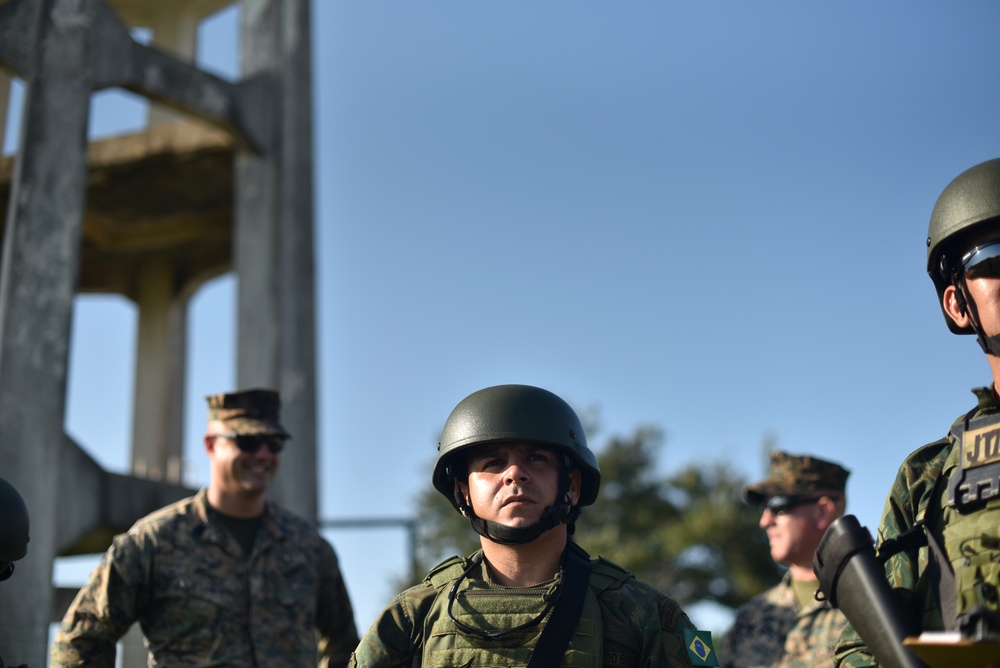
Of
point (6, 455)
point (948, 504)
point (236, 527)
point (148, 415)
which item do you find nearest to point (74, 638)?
point (236, 527)

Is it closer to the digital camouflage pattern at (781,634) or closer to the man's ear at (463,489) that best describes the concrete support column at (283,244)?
the digital camouflage pattern at (781,634)

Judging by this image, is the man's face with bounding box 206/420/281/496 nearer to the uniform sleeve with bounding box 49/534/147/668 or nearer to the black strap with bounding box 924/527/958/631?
the uniform sleeve with bounding box 49/534/147/668

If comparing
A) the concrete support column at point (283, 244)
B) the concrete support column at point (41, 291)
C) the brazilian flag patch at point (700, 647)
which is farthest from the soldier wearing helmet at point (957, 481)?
the concrete support column at point (283, 244)

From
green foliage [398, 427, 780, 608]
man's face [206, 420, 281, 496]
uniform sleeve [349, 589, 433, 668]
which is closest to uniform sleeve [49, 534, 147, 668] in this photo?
man's face [206, 420, 281, 496]

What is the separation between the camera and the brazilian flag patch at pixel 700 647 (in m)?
3.45

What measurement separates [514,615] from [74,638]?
294 centimetres

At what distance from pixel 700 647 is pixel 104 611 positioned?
132 inches

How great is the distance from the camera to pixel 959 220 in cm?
297

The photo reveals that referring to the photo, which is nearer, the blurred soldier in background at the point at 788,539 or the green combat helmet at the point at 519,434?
the green combat helmet at the point at 519,434

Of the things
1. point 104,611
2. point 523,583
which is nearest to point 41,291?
point 104,611

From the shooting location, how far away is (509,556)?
12.5 feet

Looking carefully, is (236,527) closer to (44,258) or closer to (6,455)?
(6,455)

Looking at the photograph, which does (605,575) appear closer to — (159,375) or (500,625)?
(500,625)

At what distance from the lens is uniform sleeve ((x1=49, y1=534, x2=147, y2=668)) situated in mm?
5578
